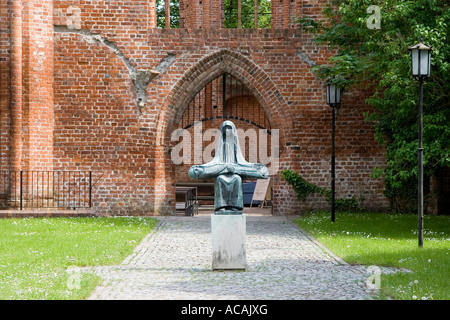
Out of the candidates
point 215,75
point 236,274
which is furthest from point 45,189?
point 236,274

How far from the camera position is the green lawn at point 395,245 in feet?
21.5

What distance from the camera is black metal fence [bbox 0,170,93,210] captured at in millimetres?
15633

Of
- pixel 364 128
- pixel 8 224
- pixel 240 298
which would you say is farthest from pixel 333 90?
pixel 240 298

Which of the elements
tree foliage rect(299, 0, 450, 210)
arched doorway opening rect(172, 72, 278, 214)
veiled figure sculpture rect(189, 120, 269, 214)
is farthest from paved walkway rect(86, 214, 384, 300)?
arched doorway opening rect(172, 72, 278, 214)

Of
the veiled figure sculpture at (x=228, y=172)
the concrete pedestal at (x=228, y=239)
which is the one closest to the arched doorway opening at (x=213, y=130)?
the veiled figure sculpture at (x=228, y=172)

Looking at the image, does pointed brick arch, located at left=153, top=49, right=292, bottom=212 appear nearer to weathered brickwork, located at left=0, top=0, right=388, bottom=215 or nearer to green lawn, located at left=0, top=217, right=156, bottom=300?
weathered brickwork, located at left=0, top=0, right=388, bottom=215

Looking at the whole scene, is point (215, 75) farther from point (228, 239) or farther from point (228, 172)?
point (228, 239)

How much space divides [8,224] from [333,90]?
7.38 meters

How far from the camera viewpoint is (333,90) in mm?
13906

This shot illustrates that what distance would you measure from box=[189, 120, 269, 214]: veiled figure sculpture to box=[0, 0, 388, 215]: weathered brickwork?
8.37 m

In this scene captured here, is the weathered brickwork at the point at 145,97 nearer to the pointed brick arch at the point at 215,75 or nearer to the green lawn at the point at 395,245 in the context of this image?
the pointed brick arch at the point at 215,75

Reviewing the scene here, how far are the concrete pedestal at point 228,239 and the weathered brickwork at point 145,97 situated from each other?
858 cm

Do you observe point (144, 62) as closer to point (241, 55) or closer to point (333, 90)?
point (241, 55)

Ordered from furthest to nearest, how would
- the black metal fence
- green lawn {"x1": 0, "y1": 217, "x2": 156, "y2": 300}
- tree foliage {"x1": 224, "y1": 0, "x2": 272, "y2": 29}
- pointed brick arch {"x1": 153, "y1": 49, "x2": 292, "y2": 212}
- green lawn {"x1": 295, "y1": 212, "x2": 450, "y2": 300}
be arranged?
tree foliage {"x1": 224, "y1": 0, "x2": 272, "y2": 29} → pointed brick arch {"x1": 153, "y1": 49, "x2": 292, "y2": 212} → the black metal fence → green lawn {"x1": 295, "y1": 212, "x2": 450, "y2": 300} → green lawn {"x1": 0, "y1": 217, "x2": 156, "y2": 300}
